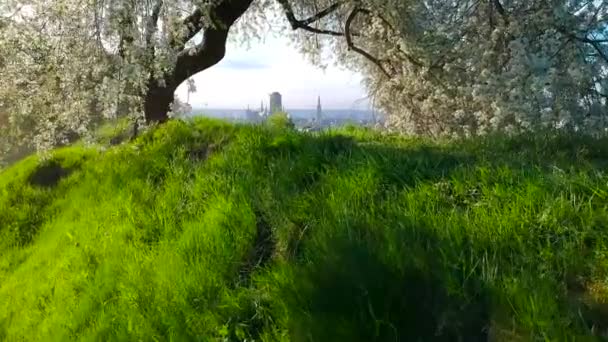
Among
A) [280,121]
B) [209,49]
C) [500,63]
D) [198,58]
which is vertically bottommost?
[280,121]

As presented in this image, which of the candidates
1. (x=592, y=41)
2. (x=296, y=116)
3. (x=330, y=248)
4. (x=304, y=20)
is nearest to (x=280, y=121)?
(x=296, y=116)

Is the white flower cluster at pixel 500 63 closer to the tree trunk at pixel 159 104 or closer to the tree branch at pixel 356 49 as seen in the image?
the tree branch at pixel 356 49

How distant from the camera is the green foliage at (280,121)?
7.62 meters

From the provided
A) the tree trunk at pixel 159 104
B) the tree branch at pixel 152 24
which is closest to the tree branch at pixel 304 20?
the tree trunk at pixel 159 104

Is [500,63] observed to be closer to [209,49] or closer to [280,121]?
[280,121]

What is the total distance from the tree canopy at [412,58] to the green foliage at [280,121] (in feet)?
4.63

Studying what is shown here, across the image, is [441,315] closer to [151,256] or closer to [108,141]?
[151,256]

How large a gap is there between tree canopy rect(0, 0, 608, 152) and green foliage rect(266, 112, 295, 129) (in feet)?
4.63

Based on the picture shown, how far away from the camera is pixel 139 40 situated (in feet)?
20.5

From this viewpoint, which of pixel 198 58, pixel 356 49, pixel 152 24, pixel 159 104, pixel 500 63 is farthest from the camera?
pixel 356 49

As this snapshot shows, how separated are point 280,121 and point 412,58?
2967mm

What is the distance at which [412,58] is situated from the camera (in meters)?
9.73

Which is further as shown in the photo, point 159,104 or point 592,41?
point 159,104

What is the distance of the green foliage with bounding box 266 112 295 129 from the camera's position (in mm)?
7617
